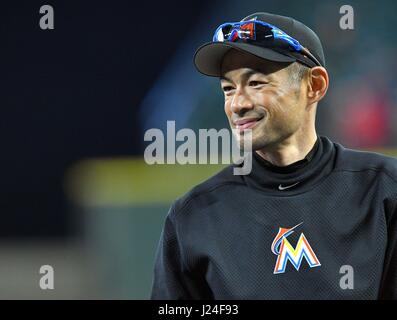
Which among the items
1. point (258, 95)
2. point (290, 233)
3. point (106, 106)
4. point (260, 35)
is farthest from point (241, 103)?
point (106, 106)

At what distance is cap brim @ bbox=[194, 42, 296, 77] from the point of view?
1726 millimetres

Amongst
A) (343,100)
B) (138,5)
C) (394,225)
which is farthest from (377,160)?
(138,5)

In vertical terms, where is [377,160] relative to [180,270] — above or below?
above

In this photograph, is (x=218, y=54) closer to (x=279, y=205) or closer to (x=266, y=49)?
(x=266, y=49)

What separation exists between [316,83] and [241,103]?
23 centimetres

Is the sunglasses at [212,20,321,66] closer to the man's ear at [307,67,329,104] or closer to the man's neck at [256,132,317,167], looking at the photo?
the man's ear at [307,67,329,104]

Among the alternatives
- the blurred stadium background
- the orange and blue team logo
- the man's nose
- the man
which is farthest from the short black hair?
the blurred stadium background

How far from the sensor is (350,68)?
15.4 feet

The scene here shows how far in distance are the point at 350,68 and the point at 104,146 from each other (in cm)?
167

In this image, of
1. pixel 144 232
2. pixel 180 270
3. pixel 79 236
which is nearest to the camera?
pixel 180 270

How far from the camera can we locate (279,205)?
1.78 m

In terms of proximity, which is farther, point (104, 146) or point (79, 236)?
point (104, 146)

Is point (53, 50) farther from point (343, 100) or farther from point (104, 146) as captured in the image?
point (343, 100)

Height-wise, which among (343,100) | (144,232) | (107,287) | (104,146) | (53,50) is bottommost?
(107,287)
